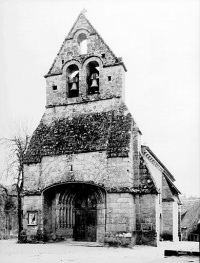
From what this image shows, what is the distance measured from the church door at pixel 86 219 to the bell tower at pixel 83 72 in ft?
18.1

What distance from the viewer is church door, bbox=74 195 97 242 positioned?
20.4m

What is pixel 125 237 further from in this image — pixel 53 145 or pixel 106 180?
pixel 53 145

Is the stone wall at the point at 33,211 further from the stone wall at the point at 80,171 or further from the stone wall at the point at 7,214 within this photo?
the stone wall at the point at 7,214

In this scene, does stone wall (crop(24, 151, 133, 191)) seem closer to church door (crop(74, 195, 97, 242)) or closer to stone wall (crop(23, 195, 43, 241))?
stone wall (crop(23, 195, 43, 241))

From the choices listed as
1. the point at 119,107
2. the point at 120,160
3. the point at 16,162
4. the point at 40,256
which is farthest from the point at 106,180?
the point at 16,162

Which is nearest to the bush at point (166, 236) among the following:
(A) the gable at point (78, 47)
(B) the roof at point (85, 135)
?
(B) the roof at point (85, 135)

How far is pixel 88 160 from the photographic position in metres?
19.7

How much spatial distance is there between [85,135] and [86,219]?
4530 millimetres

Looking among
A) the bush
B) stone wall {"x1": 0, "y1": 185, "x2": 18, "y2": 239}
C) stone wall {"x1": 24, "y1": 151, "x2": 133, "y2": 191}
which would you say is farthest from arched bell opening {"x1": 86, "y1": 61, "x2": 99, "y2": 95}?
stone wall {"x1": 0, "y1": 185, "x2": 18, "y2": 239}

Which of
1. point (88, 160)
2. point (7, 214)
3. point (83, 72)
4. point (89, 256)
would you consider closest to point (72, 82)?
point (83, 72)

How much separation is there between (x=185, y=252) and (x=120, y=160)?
6.78 metres

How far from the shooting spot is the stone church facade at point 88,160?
19.0m

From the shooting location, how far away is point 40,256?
1433 cm

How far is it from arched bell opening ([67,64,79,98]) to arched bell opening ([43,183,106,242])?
5477mm
